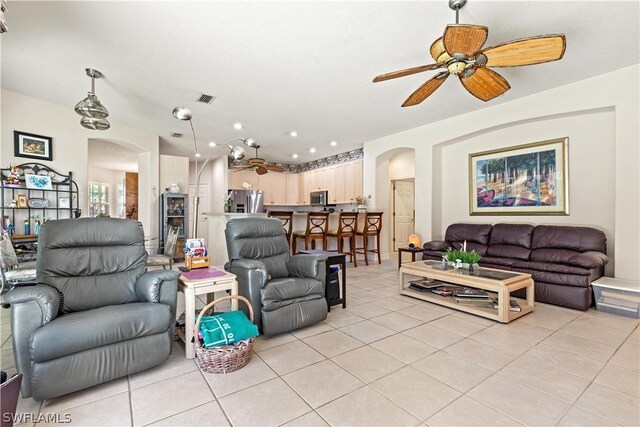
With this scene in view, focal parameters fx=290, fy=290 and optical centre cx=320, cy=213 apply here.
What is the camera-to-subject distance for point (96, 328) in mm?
1724

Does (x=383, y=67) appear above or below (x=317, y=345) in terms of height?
above

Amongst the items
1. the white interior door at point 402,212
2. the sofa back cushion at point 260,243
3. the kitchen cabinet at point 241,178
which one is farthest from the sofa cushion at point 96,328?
the kitchen cabinet at point 241,178

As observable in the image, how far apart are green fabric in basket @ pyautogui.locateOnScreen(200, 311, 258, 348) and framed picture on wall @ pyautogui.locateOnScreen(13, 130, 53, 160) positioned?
13.9 feet

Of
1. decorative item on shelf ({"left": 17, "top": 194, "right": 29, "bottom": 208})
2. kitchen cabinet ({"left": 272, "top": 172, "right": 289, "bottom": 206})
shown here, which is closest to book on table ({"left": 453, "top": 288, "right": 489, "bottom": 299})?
decorative item on shelf ({"left": 17, "top": 194, "right": 29, "bottom": 208})

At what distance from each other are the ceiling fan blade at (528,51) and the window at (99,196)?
9.96 metres

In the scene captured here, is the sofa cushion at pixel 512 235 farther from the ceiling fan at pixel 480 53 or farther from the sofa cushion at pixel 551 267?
the ceiling fan at pixel 480 53

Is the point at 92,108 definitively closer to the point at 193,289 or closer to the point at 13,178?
the point at 13,178

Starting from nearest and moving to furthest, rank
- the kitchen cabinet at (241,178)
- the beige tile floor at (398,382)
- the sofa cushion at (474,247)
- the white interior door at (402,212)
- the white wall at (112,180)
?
the beige tile floor at (398,382)
the sofa cushion at (474,247)
the white interior door at (402,212)
the kitchen cabinet at (241,178)
the white wall at (112,180)

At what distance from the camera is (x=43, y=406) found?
162cm

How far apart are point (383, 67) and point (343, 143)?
141 inches

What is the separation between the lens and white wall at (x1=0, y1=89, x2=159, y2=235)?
158 inches

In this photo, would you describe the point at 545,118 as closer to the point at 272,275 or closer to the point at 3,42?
Answer: the point at 272,275

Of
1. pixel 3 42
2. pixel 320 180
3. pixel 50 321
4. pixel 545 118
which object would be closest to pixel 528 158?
pixel 545 118

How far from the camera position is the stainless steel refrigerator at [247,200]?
820 centimetres
